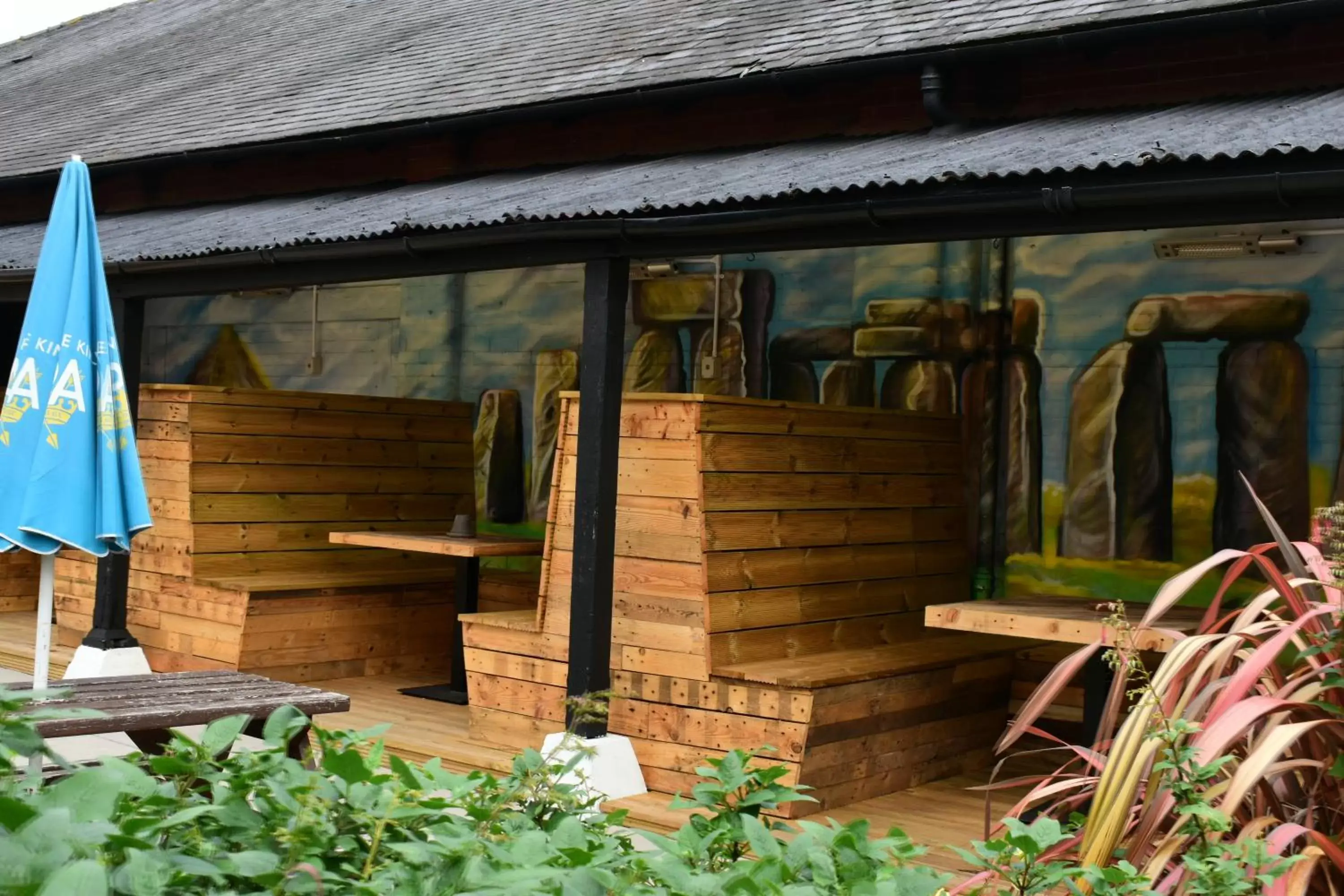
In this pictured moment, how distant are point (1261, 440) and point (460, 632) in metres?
4.31

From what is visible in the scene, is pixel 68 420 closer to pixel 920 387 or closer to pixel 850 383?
pixel 850 383

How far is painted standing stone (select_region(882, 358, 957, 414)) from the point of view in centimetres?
787

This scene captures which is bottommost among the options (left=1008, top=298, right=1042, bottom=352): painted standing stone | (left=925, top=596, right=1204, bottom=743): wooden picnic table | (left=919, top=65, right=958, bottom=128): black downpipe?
(left=925, top=596, right=1204, bottom=743): wooden picnic table

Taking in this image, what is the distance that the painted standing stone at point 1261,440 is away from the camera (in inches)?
265

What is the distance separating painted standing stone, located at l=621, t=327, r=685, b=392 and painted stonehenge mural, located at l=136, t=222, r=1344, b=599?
1cm

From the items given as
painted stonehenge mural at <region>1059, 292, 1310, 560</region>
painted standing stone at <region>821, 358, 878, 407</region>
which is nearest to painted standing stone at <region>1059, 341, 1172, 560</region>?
painted stonehenge mural at <region>1059, 292, 1310, 560</region>

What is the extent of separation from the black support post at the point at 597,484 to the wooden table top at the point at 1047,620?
4.24 feet

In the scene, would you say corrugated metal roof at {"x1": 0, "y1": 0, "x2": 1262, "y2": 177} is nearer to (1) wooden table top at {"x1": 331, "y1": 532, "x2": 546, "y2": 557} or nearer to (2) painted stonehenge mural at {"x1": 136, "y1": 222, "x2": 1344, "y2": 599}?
(2) painted stonehenge mural at {"x1": 136, "y1": 222, "x2": 1344, "y2": 599}

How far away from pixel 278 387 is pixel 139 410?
275 cm

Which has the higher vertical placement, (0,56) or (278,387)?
(0,56)

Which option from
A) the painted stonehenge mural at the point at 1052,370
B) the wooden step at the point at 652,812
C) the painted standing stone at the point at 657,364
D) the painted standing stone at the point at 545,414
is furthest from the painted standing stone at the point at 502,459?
the wooden step at the point at 652,812

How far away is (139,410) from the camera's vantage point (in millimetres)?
8547

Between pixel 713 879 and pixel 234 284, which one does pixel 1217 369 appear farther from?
pixel 713 879

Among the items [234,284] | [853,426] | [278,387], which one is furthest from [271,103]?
[853,426]
